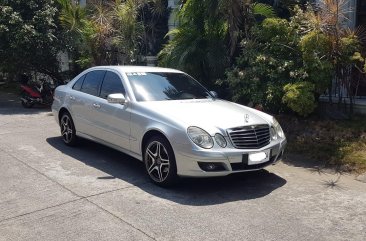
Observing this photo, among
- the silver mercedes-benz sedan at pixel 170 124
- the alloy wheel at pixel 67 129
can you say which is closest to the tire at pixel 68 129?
the alloy wheel at pixel 67 129

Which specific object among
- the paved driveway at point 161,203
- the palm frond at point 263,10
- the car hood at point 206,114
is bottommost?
the paved driveway at point 161,203

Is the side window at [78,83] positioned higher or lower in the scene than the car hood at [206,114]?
higher

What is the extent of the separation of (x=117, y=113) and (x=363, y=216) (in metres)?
3.45

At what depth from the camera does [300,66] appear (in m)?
8.46

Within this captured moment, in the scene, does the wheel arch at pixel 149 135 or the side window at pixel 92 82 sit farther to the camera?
the side window at pixel 92 82

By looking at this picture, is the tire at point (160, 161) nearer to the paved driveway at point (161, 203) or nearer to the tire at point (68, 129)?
the paved driveway at point (161, 203)

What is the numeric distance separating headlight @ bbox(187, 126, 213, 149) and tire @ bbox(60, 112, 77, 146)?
305cm

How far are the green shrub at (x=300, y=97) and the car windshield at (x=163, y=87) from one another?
1574 millimetres

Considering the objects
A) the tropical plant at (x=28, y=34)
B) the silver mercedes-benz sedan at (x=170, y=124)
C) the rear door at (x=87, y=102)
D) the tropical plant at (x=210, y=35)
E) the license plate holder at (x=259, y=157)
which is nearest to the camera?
the silver mercedes-benz sedan at (x=170, y=124)

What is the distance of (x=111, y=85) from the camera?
22.8 ft

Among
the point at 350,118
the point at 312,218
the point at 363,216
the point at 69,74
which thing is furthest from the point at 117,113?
the point at 69,74

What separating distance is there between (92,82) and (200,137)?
276 cm

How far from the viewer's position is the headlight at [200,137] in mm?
5375

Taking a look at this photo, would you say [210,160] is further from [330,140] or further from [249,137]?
[330,140]
